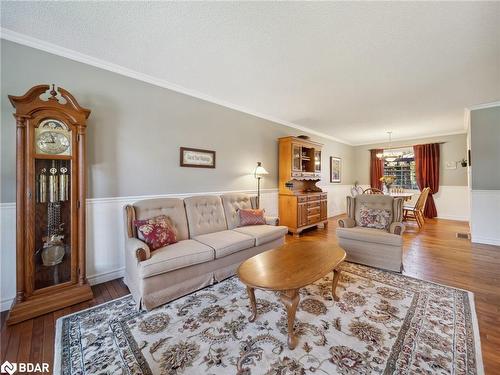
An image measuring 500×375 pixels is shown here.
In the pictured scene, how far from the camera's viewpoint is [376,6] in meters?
1.71

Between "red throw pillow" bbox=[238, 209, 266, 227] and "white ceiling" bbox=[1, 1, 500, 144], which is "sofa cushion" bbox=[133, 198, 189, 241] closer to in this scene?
"red throw pillow" bbox=[238, 209, 266, 227]

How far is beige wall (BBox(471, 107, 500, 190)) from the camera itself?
153 inches

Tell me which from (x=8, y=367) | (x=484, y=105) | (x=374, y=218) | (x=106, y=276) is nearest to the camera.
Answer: (x=8, y=367)

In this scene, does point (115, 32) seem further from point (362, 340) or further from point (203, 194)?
point (362, 340)

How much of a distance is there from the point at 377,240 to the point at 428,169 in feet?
17.7

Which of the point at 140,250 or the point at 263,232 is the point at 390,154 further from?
the point at 140,250

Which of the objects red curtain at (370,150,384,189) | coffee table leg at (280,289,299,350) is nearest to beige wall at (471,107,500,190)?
red curtain at (370,150,384,189)

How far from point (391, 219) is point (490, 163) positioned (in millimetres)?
2650

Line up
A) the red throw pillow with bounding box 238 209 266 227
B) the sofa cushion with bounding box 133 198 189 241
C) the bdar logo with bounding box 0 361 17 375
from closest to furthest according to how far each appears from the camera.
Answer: the bdar logo with bounding box 0 361 17 375
the sofa cushion with bounding box 133 198 189 241
the red throw pillow with bounding box 238 209 266 227

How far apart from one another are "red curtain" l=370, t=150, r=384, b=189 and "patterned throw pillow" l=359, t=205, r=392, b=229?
4940 mm

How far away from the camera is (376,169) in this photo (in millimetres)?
7520

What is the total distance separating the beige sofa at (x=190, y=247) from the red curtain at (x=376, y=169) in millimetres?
5746

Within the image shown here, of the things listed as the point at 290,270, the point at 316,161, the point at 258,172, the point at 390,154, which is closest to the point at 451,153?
the point at 390,154

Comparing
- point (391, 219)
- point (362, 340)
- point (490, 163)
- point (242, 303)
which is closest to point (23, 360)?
point (242, 303)
